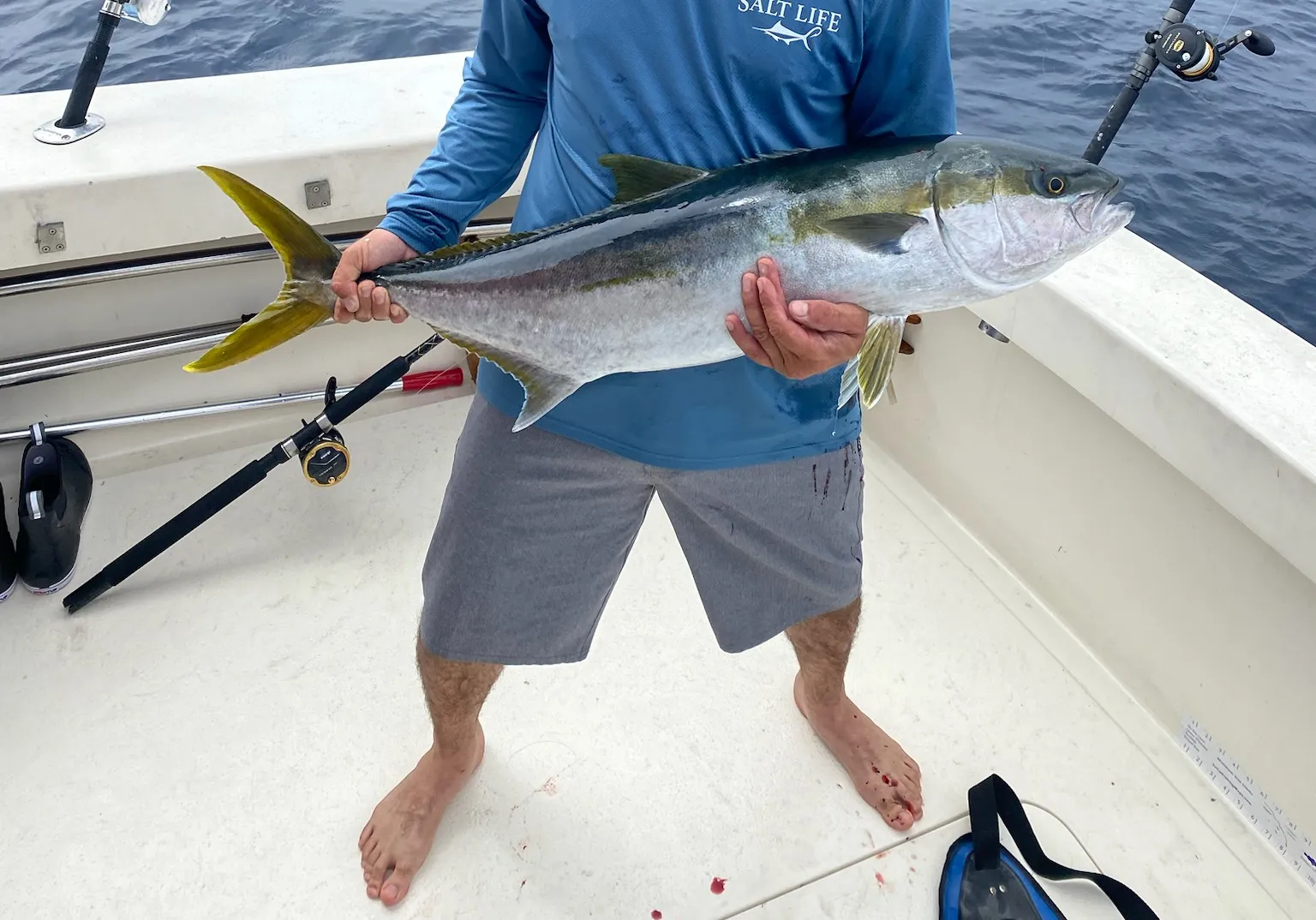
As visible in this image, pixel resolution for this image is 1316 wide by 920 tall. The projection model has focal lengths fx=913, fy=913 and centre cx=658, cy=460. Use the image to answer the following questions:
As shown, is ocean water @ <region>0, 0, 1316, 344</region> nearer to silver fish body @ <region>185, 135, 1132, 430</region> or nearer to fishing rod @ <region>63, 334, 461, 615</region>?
silver fish body @ <region>185, 135, 1132, 430</region>

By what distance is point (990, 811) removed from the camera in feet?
6.10

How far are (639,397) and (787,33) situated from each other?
0.56 metres

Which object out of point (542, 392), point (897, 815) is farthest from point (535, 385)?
point (897, 815)

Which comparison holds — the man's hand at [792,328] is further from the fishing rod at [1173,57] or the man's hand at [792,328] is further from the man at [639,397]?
the fishing rod at [1173,57]

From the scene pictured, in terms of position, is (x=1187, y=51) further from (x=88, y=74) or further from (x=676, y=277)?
(x=88, y=74)

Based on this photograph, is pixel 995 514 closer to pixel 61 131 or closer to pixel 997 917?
pixel 997 917

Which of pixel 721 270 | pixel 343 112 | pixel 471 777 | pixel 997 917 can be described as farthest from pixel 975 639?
pixel 343 112

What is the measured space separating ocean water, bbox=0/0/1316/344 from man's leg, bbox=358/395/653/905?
429cm

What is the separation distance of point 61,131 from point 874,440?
8.16 feet

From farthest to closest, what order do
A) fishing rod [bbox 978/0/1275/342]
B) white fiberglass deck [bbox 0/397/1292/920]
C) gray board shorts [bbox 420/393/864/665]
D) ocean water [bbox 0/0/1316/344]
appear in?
ocean water [bbox 0/0/1316/344] < fishing rod [bbox 978/0/1275/342] < white fiberglass deck [bbox 0/397/1292/920] < gray board shorts [bbox 420/393/864/665]

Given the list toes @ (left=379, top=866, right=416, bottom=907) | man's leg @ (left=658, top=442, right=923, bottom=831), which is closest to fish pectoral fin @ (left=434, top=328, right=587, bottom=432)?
man's leg @ (left=658, top=442, right=923, bottom=831)

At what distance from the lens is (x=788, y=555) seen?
163 centimetres

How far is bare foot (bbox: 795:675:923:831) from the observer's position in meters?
1.91

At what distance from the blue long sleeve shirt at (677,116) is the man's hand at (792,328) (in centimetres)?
16
